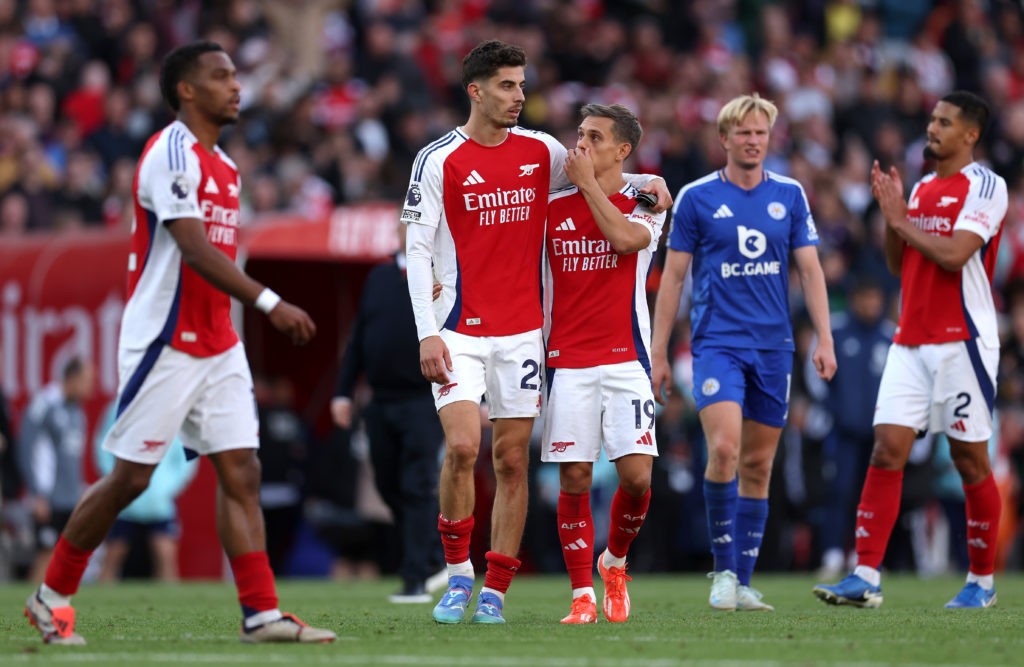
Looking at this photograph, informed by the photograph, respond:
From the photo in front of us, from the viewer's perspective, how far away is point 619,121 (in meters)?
9.51

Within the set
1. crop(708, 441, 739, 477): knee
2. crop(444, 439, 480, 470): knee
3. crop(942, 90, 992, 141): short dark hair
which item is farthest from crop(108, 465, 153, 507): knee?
crop(942, 90, 992, 141): short dark hair

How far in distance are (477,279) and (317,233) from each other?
333 inches

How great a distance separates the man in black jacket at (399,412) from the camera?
1251 cm

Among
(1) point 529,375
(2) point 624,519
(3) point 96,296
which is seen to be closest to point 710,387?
(2) point 624,519

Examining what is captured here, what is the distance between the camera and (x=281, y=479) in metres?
18.8

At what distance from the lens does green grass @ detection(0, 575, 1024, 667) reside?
7.28 m

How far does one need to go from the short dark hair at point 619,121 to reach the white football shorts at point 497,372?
1.14 metres

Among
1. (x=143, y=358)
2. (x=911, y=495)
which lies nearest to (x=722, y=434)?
(x=143, y=358)

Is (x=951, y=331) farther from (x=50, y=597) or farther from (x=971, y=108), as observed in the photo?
(x=50, y=597)

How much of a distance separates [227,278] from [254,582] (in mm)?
1288

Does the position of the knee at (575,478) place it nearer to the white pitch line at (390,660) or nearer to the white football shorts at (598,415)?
the white football shorts at (598,415)

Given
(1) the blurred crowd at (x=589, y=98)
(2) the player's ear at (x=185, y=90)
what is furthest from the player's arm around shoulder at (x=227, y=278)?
(1) the blurred crowd at (x=589, y=98)

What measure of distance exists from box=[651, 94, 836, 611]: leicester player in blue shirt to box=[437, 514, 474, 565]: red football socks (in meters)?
1.56

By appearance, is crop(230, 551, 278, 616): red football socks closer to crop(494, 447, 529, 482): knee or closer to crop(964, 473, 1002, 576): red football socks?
crop(494, 447, 529, 482): knee
